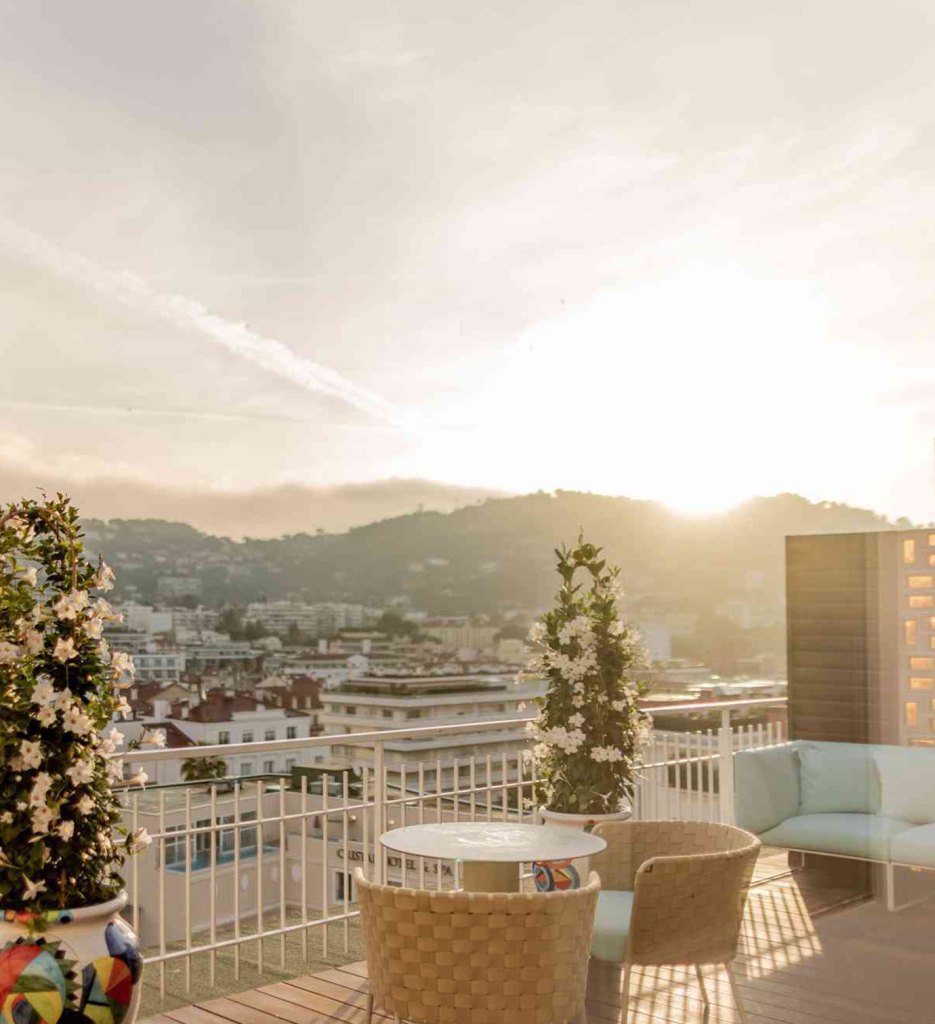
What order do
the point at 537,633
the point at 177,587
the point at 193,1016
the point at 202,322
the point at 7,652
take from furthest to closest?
the point at 202,322
the point at 177,587
the point at 537,633
the point at 193,1016
the point at 7,652

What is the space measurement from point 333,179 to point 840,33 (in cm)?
413

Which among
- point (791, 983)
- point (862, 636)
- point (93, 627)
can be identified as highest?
point (93, 627)

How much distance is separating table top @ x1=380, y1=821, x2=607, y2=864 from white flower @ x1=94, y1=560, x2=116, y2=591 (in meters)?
1.22

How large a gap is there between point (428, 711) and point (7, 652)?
3513 mm

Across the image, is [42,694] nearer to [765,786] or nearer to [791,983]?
[791,983]

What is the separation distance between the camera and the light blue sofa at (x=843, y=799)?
3.37m

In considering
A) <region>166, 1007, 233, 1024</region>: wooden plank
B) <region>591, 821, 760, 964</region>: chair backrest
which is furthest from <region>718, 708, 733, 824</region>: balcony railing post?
<region>166, 1007, 233, 1024</region>: wooden plank

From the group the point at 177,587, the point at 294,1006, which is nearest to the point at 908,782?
the point at 294,1006

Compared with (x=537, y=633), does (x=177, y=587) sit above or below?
above

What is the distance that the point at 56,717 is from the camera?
260 centimetres

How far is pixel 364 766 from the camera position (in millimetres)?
4816

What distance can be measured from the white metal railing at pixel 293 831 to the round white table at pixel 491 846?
8.6 inches

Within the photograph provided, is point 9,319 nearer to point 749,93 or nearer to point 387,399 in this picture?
point 387,399

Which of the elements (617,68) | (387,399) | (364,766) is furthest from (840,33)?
(387,399)
